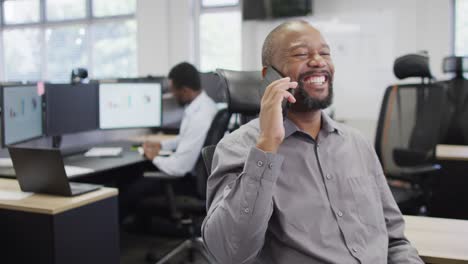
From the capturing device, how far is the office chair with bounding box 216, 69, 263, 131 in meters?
1.65

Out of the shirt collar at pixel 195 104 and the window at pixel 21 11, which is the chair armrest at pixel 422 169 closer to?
the shirt collar at pixel 195 104

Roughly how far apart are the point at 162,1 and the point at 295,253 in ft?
18.6

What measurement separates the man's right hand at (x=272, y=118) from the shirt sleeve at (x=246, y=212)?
0.03 metres

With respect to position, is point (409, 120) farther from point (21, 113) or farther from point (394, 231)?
point (21, 113)

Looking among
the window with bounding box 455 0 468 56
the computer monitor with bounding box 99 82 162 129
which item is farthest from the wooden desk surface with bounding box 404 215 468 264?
the window with bounding box 455 0 468 56

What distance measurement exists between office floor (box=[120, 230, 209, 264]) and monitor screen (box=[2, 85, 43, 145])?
105 cm

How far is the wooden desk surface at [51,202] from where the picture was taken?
6.41 ft

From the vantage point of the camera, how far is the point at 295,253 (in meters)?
1.25

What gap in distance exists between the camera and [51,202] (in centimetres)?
202

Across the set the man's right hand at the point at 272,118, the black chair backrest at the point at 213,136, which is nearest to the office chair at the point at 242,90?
the man's right hand at the point at 272,118

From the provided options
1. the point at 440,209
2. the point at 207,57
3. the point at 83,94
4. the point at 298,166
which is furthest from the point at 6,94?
the point at 207,57

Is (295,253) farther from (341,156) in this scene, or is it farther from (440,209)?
(440,209)

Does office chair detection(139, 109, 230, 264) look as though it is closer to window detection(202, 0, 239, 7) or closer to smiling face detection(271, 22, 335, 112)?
A: smiling face detection(271, 22, 335, 112)

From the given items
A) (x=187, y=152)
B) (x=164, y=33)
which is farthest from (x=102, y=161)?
(x=164, y=33)
